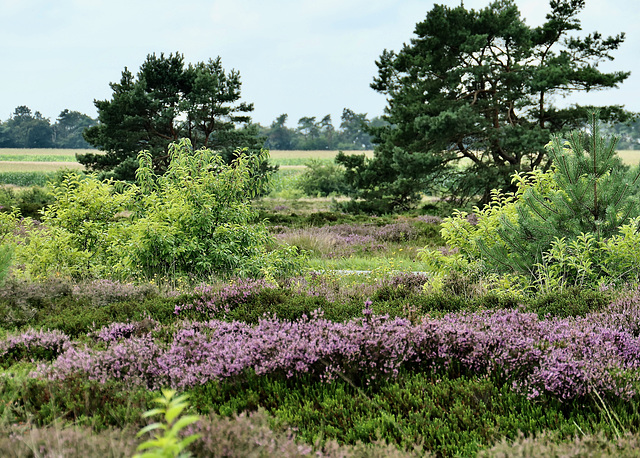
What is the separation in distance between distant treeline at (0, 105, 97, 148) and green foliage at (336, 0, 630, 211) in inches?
3353

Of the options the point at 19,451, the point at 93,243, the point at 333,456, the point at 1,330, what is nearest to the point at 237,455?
the point at 333,456

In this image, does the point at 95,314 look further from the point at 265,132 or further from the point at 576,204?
the point at 265,132

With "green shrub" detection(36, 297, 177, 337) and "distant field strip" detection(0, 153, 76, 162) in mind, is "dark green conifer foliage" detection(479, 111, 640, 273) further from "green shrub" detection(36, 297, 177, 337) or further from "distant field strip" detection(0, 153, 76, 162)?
"distant field strip" detection(0, 153, 76, 162)

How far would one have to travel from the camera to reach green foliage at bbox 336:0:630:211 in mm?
21820

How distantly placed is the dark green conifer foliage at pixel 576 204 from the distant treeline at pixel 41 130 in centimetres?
9936

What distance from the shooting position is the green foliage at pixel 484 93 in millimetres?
21820

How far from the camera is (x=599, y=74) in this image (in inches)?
854

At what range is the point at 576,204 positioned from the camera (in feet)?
19.1

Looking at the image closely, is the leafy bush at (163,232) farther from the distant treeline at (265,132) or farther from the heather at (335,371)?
the distant treeline at (265,132)

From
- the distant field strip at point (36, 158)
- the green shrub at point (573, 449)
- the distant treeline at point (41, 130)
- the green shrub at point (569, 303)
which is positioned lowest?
the green shrub at point (569, 303)

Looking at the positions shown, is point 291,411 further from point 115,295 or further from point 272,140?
point 272,140

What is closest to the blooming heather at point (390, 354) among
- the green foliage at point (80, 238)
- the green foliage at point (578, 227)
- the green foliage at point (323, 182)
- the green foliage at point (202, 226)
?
the green foliage at point (578, 227)

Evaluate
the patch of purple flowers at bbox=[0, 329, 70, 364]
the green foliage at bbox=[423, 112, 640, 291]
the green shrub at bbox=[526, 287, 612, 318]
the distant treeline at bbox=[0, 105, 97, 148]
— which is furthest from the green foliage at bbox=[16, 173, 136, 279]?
the distant treeline at bbox=[0, 105, 97, 148]

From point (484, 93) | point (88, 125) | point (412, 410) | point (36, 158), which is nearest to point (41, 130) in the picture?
point (88, 125)
